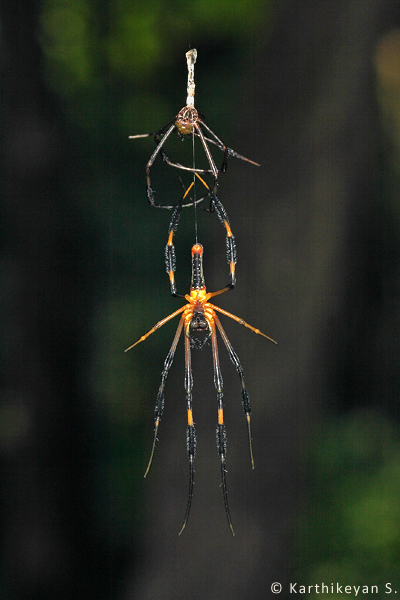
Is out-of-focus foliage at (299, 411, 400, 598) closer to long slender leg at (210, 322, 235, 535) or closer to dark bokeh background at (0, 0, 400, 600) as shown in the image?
dark bokeh background at (0, 0, 400, 600)

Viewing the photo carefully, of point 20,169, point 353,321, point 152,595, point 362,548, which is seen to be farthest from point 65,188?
point 362,548

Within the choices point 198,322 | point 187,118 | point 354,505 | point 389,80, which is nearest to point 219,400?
point 198,322

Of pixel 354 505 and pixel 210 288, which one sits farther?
pixel 354 505

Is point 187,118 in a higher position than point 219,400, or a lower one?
higher
